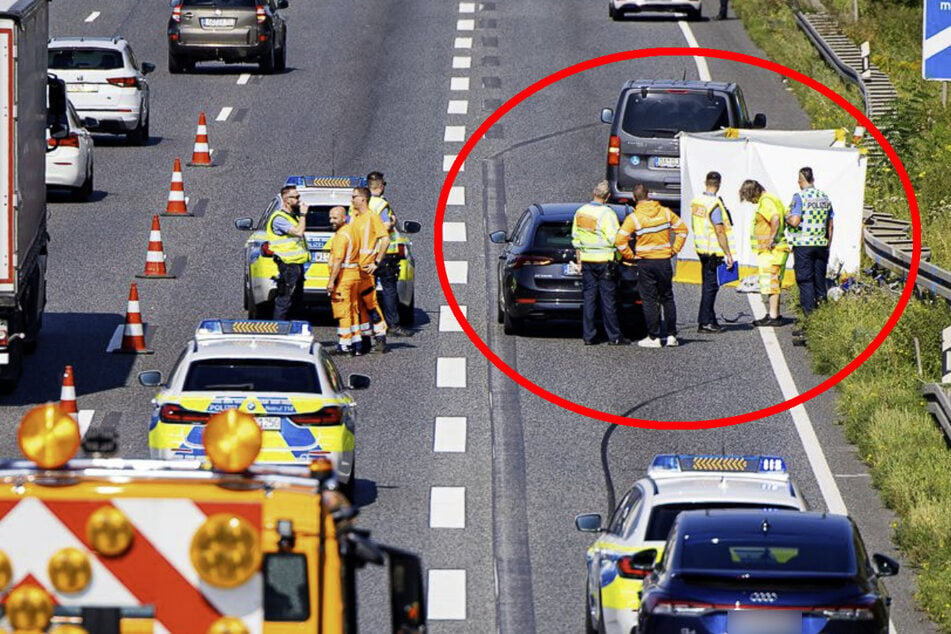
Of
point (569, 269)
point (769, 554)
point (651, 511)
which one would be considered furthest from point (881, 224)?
point (769, 554)

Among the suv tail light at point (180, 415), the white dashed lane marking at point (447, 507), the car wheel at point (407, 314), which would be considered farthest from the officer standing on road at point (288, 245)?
the suv tail light at point (180, 415)

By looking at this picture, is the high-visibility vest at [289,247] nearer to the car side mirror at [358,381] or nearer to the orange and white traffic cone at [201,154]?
the car side mirror at [358,381]

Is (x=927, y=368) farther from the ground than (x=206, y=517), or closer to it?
closer to it

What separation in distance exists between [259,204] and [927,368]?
11993 mm

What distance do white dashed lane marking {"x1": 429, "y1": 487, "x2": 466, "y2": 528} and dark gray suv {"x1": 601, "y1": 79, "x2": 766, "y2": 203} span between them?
12.7m

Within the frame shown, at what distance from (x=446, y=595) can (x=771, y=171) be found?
1414cm

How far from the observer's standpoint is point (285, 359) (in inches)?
688

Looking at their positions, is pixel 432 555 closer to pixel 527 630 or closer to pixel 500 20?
pixel 527 630

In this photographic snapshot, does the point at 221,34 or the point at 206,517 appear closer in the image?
the point at 206,517

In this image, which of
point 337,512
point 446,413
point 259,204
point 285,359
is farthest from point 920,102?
point 337,512

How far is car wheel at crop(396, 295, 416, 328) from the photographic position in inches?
1004

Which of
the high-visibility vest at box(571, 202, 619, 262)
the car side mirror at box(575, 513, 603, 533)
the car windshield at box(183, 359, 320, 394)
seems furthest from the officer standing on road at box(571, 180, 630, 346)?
the car side mirror at box(575, 513, 603, 533)

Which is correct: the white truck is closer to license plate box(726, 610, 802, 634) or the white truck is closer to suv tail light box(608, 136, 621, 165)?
suv tail light box(608, 136, 621, 165)

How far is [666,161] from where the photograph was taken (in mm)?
31281
